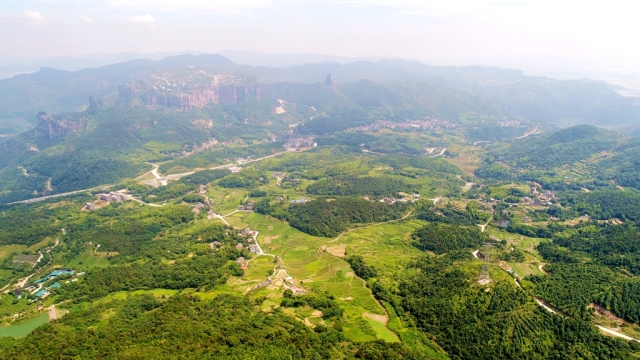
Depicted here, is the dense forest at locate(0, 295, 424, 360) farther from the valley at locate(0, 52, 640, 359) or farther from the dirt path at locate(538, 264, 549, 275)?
the dirt path at locate(538, 264, 549, 275)

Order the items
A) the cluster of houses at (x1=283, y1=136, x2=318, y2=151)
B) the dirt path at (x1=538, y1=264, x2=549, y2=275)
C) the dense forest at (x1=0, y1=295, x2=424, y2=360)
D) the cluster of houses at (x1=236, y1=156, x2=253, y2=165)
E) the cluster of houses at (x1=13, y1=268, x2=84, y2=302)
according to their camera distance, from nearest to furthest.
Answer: the dense forest at (x1=0, y1=295, x2=424, y2=360) < the cluster of houses at (x1=13, y1=268, x2=84, y2=302) < the dirt path at (x1=538, y1=264, x2=549, y2=275) < the cluster of houses at (x1=236, y1=156, x2=253, y2=165) < the cluster of houses at (x1=283, y1=136, x2=318, y2=151)

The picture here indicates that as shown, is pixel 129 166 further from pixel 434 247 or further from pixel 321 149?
pixel 434 247

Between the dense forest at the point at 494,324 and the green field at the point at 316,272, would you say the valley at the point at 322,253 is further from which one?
the green field at the point at 316,272

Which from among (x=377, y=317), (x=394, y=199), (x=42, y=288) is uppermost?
(x=377, y=317)

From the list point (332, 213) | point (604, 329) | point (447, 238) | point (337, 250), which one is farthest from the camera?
point (332, 213)

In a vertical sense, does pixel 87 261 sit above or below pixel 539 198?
above

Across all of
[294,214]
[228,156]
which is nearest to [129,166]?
[228,156]

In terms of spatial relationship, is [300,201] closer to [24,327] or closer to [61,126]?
[24,327]

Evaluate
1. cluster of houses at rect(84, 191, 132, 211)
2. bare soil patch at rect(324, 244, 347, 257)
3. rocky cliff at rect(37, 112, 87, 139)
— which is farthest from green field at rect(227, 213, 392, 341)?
rocky cliff at rect(37, 112, 87, 139)

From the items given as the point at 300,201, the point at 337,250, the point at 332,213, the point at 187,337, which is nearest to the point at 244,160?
the point at 300,201
